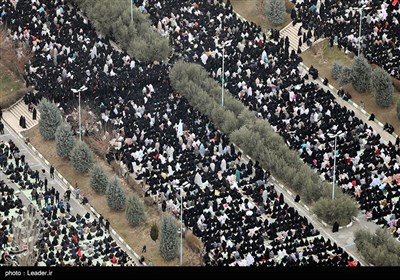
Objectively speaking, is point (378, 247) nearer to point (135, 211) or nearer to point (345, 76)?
point (135, 211)

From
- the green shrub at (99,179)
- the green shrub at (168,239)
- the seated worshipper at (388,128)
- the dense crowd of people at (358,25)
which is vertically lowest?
the green shrub at (168,239)

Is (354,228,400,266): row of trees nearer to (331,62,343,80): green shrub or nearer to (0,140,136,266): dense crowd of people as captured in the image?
(0,140,136,266): dense crowd of people

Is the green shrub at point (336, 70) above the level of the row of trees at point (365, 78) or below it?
above

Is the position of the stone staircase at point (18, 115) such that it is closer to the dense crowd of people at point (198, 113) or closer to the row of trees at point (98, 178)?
the dense crowd of people at point (198, 113)

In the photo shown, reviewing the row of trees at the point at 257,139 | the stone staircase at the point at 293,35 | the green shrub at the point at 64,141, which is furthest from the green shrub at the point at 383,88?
the green shrub at the point at 64,141

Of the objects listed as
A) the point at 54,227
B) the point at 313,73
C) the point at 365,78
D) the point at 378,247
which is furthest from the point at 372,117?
the point at 54,227

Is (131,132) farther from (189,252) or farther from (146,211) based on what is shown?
(189,252)
